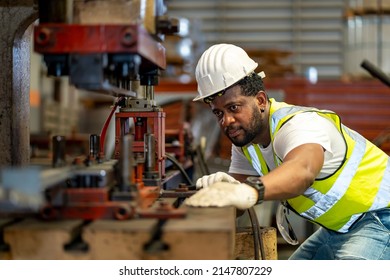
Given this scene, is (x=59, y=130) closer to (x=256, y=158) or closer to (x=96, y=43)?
(x=256, y=158)

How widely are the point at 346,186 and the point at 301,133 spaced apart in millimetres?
396

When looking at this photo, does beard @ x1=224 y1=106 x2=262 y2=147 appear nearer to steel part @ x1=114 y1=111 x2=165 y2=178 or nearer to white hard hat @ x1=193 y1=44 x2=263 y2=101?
white hard hat @ x1=193 y1=44 x2=263 y2=101

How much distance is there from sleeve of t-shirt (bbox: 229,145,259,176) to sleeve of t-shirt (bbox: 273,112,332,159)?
0.60 meters

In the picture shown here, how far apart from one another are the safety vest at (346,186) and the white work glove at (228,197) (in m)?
0.56

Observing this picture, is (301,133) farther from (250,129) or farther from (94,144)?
(94,144)

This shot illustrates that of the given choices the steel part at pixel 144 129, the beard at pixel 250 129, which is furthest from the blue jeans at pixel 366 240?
the steel part at pixel 144 129

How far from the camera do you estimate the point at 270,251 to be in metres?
2.93

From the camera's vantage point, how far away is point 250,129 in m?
2.78

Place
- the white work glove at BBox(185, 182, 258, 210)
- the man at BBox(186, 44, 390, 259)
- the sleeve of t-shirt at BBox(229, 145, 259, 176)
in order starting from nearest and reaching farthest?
1. the white work glove at BBox(185, 182, 258, 210)
2. the man at BBox(186, 44, 390, 259)
3. the sleeve of t-shirt at BBox(229, 145, 259, 176)

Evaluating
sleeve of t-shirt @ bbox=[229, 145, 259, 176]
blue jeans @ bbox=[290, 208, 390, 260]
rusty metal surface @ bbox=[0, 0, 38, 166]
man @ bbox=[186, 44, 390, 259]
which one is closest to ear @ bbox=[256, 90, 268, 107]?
man @ bbox=[186, 44, 390, 259]

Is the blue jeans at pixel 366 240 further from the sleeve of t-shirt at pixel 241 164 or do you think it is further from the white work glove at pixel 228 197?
the white work glove at pixel 228 197

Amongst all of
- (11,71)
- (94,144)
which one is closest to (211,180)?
(94,144)

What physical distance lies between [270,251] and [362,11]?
735 centimetres

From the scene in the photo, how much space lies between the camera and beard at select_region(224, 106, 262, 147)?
2.77 m
